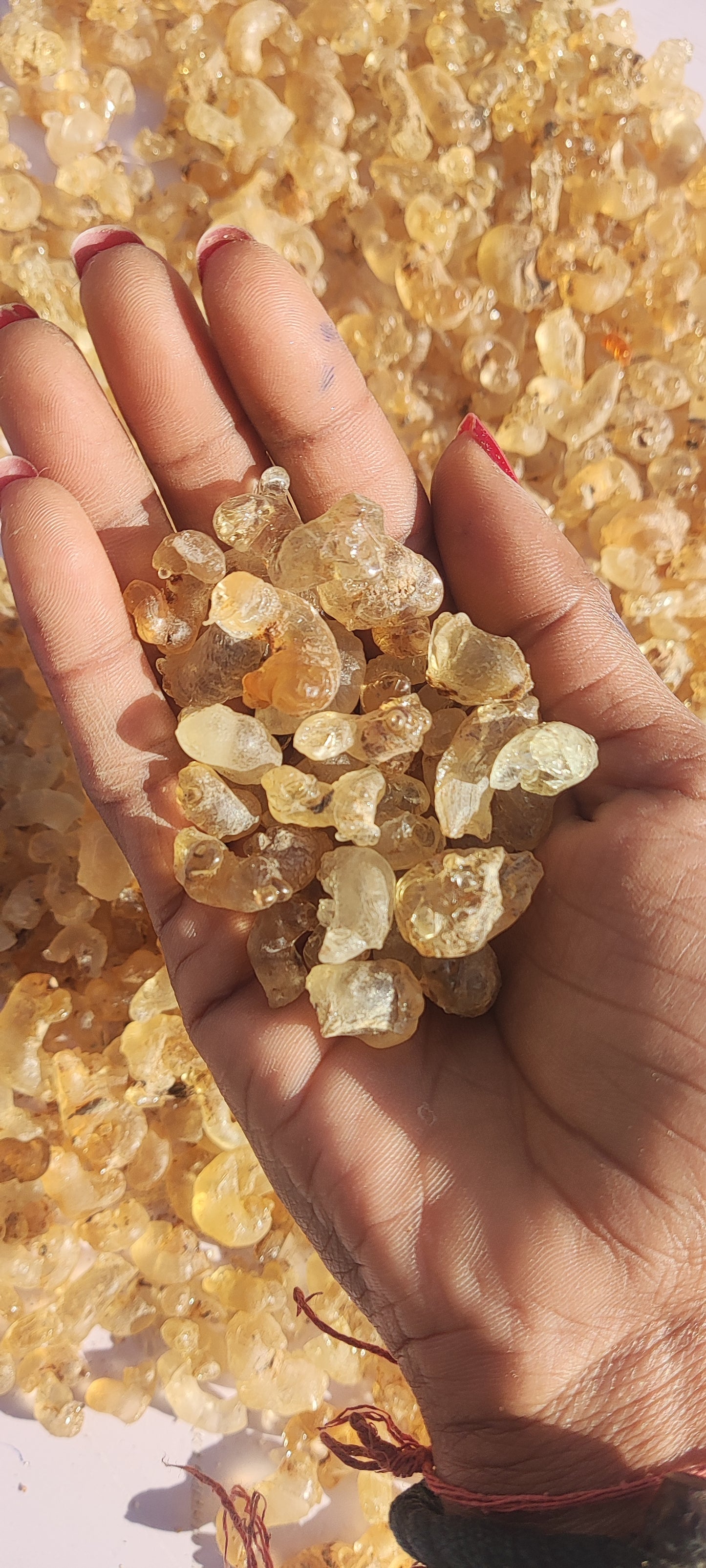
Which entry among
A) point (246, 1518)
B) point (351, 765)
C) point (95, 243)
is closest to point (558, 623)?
point (351, 765)

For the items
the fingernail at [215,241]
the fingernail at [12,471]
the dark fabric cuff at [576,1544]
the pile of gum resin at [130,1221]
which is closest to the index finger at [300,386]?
the fingernail at [215,241]

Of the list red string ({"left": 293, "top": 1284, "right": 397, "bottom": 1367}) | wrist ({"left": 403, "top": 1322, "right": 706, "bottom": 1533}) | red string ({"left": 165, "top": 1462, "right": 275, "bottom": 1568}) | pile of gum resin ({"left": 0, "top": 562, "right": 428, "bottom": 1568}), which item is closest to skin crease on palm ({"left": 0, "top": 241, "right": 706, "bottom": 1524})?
wrist ({"left": 403, "top": 1322, "right": 706, "bottom": 1533})

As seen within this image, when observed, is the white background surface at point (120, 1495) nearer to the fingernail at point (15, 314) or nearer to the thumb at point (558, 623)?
the thumb at point (558, 623)

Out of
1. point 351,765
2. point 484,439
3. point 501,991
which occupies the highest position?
point 484,439

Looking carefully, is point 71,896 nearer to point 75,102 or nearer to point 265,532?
point 265,532

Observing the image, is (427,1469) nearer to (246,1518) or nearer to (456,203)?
(246,1518)

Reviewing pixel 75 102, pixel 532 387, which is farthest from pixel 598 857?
pixel 75 102
